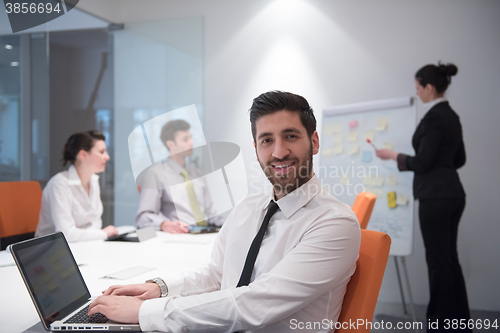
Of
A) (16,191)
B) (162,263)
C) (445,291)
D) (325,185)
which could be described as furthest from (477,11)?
(16,191)

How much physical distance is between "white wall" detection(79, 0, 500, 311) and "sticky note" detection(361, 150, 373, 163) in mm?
632

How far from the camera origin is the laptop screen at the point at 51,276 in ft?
3.34

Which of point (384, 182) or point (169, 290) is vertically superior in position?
point (384, 182)

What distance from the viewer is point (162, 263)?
1.74 m

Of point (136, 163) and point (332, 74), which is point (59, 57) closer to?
point (136, 163)

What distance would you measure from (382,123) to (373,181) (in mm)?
453

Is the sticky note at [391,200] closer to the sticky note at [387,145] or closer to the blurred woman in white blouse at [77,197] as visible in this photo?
the sticky note at [387,145]

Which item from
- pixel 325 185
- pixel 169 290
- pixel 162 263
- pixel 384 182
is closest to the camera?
pixel 169 290

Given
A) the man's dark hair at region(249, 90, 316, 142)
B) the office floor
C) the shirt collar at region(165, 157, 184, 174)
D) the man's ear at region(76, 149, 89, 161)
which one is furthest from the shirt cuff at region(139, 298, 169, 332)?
the shirt collar at region(165, 157, 184, 174)

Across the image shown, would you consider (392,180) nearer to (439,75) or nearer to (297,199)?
(439,75)

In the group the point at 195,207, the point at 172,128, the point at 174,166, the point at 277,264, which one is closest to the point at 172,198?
the point at 195,207

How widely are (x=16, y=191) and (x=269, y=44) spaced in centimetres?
252

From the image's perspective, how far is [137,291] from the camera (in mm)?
1222

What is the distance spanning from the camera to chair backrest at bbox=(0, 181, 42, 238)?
89.1 inches
